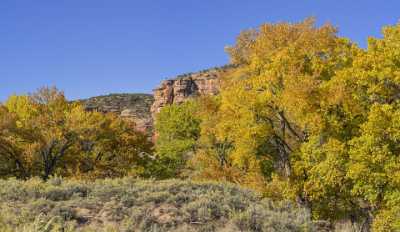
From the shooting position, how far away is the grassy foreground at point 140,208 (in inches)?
520

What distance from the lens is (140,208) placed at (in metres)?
14.5

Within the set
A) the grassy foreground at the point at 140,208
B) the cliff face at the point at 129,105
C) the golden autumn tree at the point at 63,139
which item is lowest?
the grassy foreground at the point at 140,208

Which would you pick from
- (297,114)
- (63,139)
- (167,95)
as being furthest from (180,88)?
(297,114)

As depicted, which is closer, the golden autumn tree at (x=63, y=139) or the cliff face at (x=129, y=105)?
the golden autumn tree at (x=63, y=139)

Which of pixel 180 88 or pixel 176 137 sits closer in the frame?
pixel 176 137

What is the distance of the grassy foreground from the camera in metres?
13.2

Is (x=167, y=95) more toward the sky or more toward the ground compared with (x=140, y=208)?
more toward the sky

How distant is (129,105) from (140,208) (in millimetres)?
137641

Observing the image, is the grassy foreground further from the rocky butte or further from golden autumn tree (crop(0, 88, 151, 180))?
the rocky butte

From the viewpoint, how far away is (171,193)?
16.9m

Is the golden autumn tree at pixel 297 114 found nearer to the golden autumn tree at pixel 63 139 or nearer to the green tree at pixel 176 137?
the golden autumn tree at pixel 63 139

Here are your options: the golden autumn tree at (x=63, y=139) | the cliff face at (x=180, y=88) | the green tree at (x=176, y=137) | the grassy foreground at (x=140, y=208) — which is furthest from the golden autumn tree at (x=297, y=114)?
the cliff face at (x=180, y=88)

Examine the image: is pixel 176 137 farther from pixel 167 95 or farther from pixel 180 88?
pixel 180 88

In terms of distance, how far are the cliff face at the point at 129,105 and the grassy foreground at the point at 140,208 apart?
11095 cm
